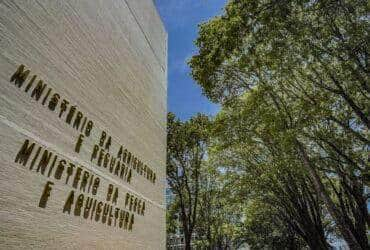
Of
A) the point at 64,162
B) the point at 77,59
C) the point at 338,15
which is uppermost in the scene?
the point at 338,15

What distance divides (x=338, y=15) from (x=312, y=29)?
936mm

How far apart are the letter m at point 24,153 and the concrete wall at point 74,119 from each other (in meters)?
0.04

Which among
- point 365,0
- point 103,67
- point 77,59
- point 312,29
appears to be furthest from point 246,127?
point 77,59

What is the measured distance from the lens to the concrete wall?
319cm

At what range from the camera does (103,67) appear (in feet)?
17.1

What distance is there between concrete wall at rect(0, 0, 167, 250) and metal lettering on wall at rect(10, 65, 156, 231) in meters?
0.02

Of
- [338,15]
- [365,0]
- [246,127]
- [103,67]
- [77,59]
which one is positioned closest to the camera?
[77,59]

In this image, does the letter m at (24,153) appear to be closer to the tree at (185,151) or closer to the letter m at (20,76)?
the letter m at (20,76)

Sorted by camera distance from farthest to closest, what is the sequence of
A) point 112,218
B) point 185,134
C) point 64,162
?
point 185,134
point 112,218
point 64,162

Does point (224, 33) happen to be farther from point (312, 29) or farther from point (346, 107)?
point (346, 107)

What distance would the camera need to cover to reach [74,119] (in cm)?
421

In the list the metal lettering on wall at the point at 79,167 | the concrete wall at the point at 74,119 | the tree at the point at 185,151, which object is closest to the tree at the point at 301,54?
the concrete wall at the point at 74,119

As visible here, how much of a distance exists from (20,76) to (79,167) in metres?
1.42

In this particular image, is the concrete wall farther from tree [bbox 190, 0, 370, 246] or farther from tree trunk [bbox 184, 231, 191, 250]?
tree trunk [bbox 184, 231, 191, 250]
